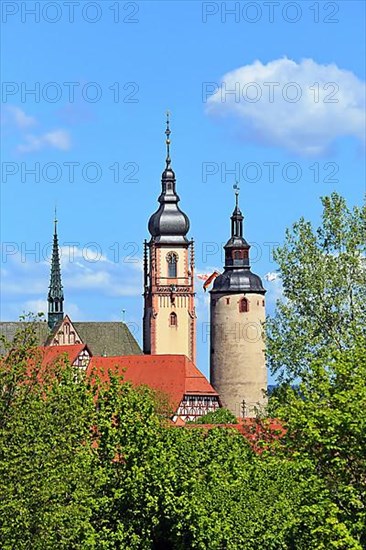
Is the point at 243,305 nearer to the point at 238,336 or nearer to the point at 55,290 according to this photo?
the point at 238,336

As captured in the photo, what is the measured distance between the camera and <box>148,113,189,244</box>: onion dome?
151 meters

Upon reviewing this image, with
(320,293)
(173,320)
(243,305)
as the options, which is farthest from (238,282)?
(320,293)

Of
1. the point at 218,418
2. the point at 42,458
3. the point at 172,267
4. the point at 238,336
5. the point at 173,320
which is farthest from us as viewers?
the point at 172,267

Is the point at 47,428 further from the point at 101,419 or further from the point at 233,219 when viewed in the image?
the point at 233,219

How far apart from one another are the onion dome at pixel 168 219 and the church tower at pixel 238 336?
44.6 ft

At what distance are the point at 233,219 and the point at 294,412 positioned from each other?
10604cm

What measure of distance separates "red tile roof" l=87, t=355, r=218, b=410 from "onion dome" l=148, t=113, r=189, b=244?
77.1 feet

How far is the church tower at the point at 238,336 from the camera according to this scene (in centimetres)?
13012

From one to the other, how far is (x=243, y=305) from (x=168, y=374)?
11950 millimetres

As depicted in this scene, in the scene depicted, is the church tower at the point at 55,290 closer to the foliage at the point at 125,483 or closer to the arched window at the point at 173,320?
the arched window at the point at 173,320

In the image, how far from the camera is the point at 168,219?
15088 centimetres

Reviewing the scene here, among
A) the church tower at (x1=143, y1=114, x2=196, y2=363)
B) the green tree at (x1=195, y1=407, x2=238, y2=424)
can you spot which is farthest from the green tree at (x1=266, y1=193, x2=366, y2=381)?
the church tower at (x1=143, y1=114, x2=196, y2=363)

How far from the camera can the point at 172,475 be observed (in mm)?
37062

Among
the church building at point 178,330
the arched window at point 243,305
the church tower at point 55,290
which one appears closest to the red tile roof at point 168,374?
the church building at point 178,330
